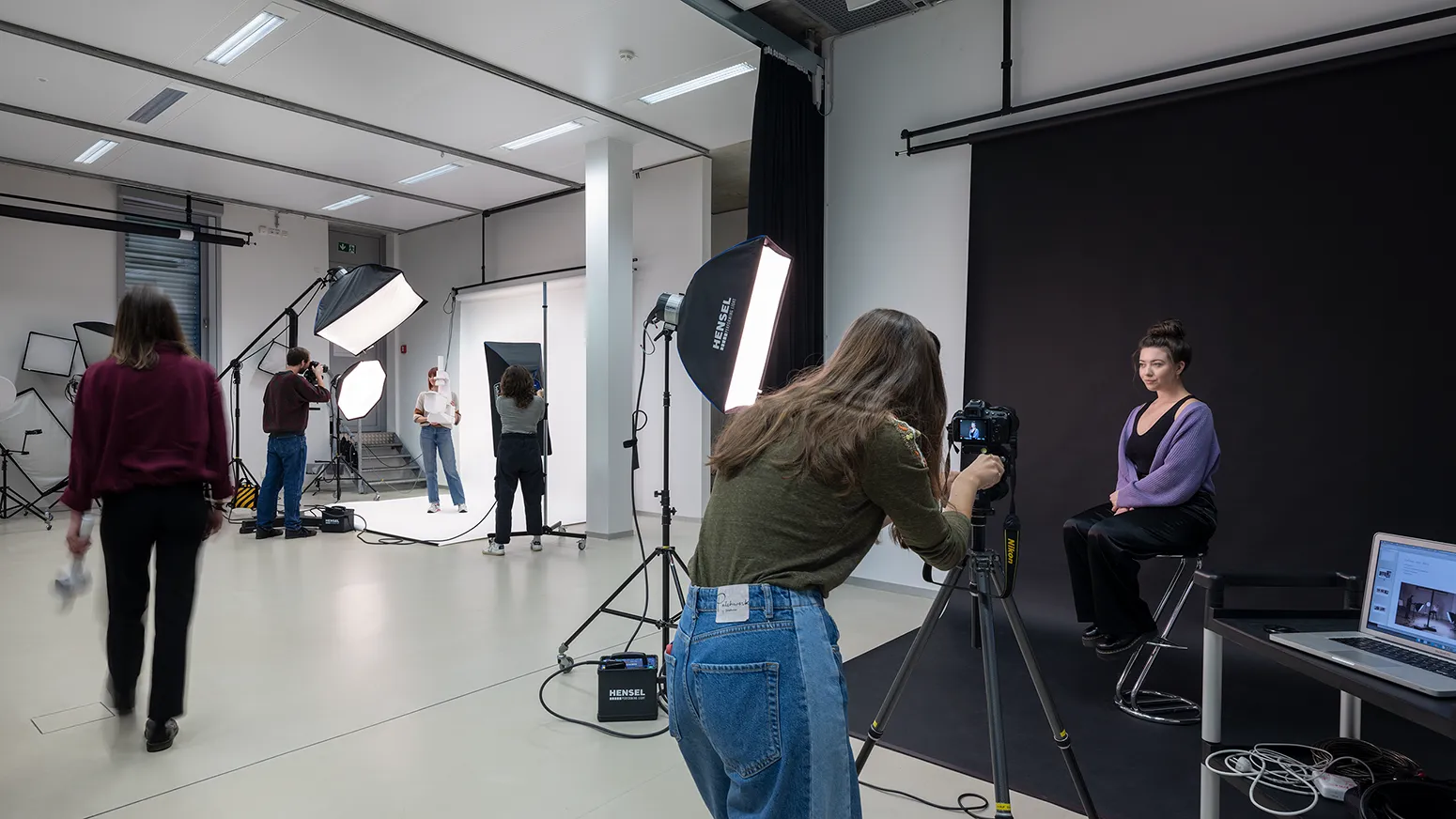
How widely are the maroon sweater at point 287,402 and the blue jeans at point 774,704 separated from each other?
581 cm

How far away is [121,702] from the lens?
265 centimetres

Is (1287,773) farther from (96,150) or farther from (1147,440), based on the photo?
(96,150)

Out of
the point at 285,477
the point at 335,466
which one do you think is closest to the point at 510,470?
the point at 285,477

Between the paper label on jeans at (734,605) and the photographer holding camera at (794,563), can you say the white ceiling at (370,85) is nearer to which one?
the photographer holding camera at (794,563)

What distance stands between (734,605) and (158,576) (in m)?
2.27

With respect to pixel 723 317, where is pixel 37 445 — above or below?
below

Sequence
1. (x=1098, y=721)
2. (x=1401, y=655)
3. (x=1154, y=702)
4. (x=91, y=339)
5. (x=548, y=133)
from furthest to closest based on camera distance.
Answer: (x=91, y=339) → (x=548, y=133) → (x=1154, y=702) → (x=1098, y=721) → (x=1401, y=655)

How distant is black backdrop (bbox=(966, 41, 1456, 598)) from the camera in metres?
3.10

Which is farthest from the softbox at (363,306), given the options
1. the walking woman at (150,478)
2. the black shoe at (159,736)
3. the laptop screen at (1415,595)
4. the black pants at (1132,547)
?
the laptop screen at (1415,595)

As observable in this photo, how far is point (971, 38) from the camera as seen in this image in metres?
4.39

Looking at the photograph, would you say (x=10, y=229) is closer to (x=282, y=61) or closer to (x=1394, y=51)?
(x=282, y=61)

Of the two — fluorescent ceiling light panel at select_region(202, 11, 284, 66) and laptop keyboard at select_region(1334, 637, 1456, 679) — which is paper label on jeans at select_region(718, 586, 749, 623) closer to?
laptop keyboard at select_region(1334, 637, 1456, 679)

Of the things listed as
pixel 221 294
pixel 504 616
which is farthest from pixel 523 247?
pixel 504 616

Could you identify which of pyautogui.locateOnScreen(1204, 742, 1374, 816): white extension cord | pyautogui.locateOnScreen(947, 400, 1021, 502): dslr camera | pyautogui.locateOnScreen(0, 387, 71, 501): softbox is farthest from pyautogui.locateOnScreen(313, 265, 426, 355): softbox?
pyautogui.locateOnScreen(1204, 742, 1374, 816): white extension cord
